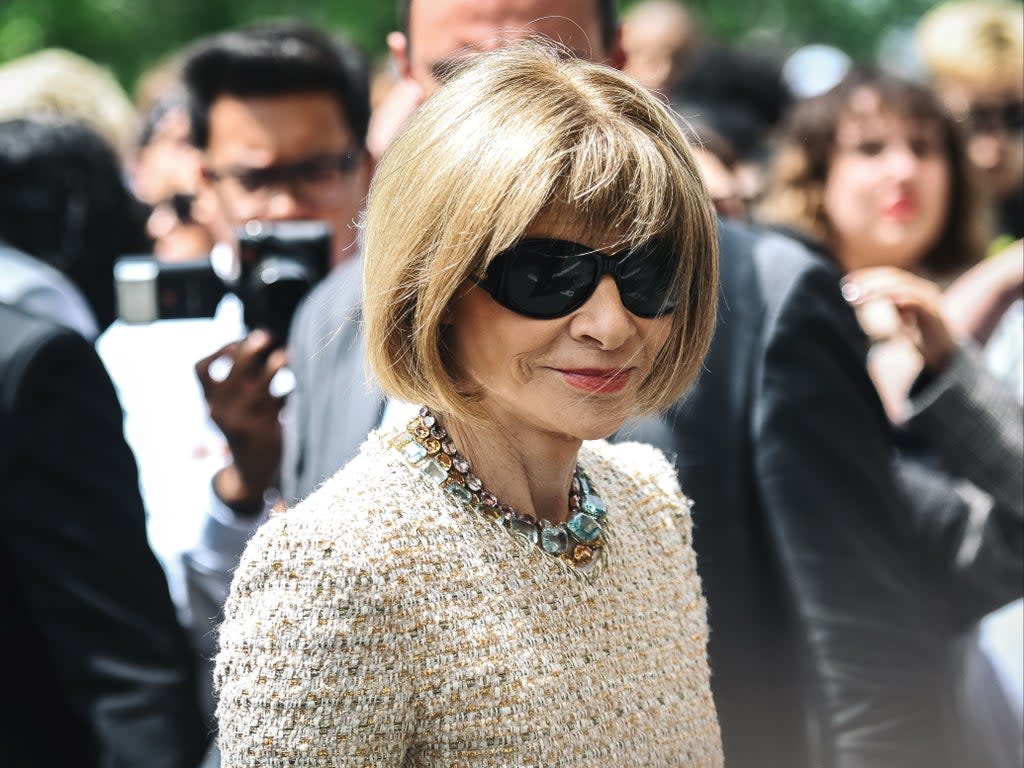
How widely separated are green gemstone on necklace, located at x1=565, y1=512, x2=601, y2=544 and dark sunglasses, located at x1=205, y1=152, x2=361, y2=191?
7.47ft

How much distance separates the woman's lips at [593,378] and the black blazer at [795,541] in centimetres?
75

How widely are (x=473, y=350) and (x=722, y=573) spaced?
0.92 metres

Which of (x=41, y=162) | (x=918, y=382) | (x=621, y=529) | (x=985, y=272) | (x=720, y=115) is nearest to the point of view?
(x=621, y=529)

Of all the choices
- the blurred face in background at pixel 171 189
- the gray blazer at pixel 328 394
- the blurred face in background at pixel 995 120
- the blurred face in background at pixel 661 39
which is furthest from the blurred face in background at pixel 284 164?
the blurred face in background at pixel 661 39

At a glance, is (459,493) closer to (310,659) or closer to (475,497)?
(475,497)

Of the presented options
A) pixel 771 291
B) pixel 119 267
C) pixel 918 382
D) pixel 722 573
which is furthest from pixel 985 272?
pixel 119 267

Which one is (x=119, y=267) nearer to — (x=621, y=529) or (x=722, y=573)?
(x=722, y=573)

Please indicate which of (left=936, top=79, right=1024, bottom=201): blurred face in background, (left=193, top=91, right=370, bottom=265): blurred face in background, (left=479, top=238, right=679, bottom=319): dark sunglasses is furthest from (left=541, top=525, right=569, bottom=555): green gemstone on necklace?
(left=936, top=79, right=1024, bottom=201): blurred face in background

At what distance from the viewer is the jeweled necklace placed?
156 centimetres

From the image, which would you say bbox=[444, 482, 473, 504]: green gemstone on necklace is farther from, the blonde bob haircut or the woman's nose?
the woman's nose

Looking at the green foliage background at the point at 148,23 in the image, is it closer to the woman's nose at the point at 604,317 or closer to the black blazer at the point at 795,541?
the black blazer at the point at 795,541

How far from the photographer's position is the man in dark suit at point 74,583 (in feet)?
8.36

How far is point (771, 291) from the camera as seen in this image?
7.95ft

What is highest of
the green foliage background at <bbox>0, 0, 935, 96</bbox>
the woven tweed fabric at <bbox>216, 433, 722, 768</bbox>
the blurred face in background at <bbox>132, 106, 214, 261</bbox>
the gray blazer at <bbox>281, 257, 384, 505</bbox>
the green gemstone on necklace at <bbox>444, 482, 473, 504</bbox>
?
the green gemstone on necklace at <bbox>444, 482, 473, 504</bbox>
